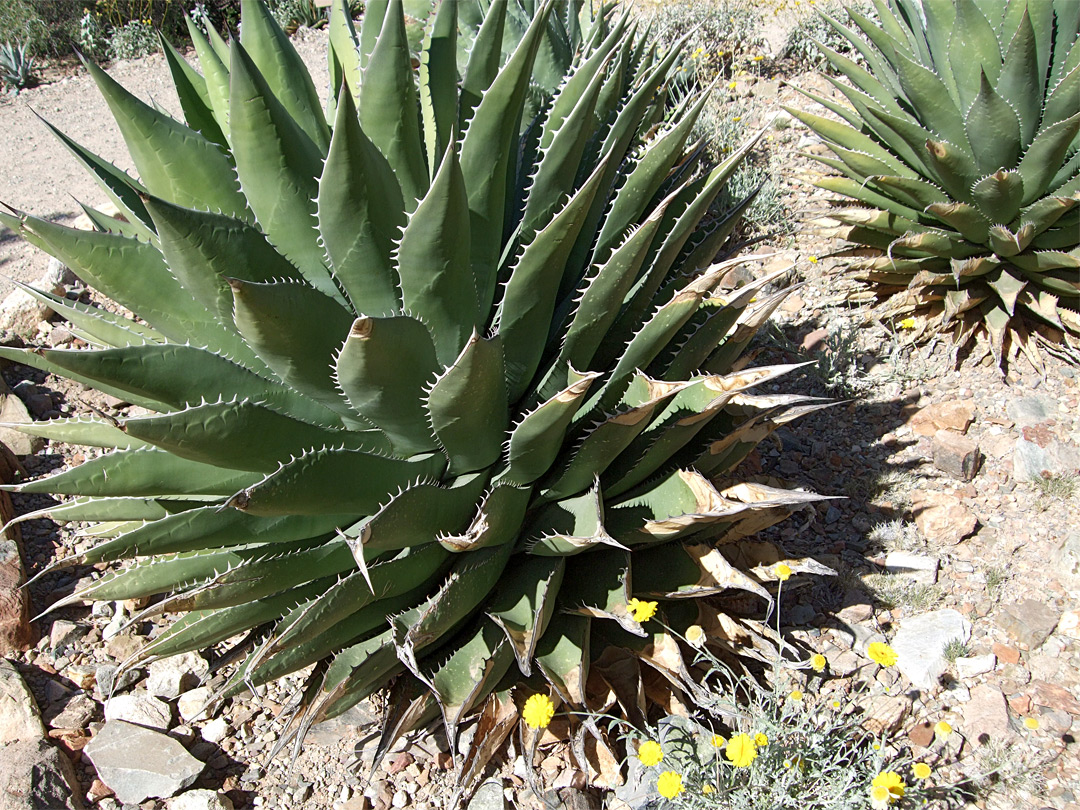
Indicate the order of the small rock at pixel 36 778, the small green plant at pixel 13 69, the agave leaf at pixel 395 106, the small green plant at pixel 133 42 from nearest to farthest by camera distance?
the agave leaf at pixel 395 106, the small rock at pixel 36 778, the small green plant at pixel 13 69, the small green plant at pixel 133 42

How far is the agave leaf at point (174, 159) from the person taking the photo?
1630mm

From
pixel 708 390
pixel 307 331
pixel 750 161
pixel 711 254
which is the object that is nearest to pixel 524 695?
pixel 708 390

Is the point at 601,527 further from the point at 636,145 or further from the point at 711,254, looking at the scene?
the point at 636,145

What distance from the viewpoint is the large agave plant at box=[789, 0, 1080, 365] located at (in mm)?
3100

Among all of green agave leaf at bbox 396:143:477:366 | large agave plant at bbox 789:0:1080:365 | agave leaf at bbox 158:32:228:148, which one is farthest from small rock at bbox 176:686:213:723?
large agave plant at bbox 789:0:1080:365

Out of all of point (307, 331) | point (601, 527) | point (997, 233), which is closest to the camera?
point (307, 331)

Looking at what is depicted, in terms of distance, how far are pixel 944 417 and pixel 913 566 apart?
0.83 m

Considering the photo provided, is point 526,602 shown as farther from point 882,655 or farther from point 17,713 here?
point 17,713

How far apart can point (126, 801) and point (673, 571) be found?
1.74 metres

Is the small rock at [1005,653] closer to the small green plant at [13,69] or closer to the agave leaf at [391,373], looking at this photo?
the agave leaf at [391,373]

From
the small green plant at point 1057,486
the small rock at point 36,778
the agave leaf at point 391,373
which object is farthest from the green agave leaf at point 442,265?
the small green plant at point 1057,486

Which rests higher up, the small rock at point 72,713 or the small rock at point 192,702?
the small rock at point 72,713

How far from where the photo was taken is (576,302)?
1.99 m

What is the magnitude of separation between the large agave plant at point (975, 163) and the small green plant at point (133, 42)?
792 cm
